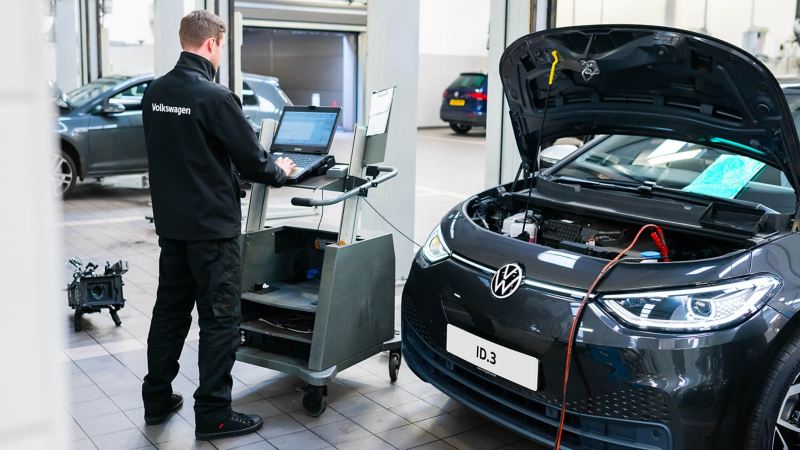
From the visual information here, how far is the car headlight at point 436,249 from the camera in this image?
11.0 feet

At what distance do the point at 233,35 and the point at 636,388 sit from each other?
17.4 ft

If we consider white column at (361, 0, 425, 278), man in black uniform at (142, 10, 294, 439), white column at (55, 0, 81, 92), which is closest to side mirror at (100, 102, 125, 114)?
white column at (55, 0, 81, 92)

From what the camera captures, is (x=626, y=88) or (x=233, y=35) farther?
(x=233, y=35)

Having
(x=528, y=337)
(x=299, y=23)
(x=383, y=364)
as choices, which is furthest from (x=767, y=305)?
(x=299, y=23)

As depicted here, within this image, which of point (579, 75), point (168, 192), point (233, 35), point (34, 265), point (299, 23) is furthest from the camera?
point (299, 23)

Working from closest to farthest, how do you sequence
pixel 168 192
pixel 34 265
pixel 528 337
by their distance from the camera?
pixel 34 265 < pixel 528 337 < pixel 168 192

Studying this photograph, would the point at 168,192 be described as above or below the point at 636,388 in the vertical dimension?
above

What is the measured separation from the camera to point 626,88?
11.3 ft

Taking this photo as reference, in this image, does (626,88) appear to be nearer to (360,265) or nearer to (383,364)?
(360,265)

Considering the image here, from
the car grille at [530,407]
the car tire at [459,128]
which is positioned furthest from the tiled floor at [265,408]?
A: the car tire at [459,128]

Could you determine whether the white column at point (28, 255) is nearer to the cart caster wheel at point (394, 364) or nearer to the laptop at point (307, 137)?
the laptop at point (307, 137)

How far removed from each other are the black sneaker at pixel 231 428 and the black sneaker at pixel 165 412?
0.21 meters

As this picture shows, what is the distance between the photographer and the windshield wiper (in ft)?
10.7

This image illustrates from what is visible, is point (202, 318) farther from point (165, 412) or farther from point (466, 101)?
point (466, 101)
